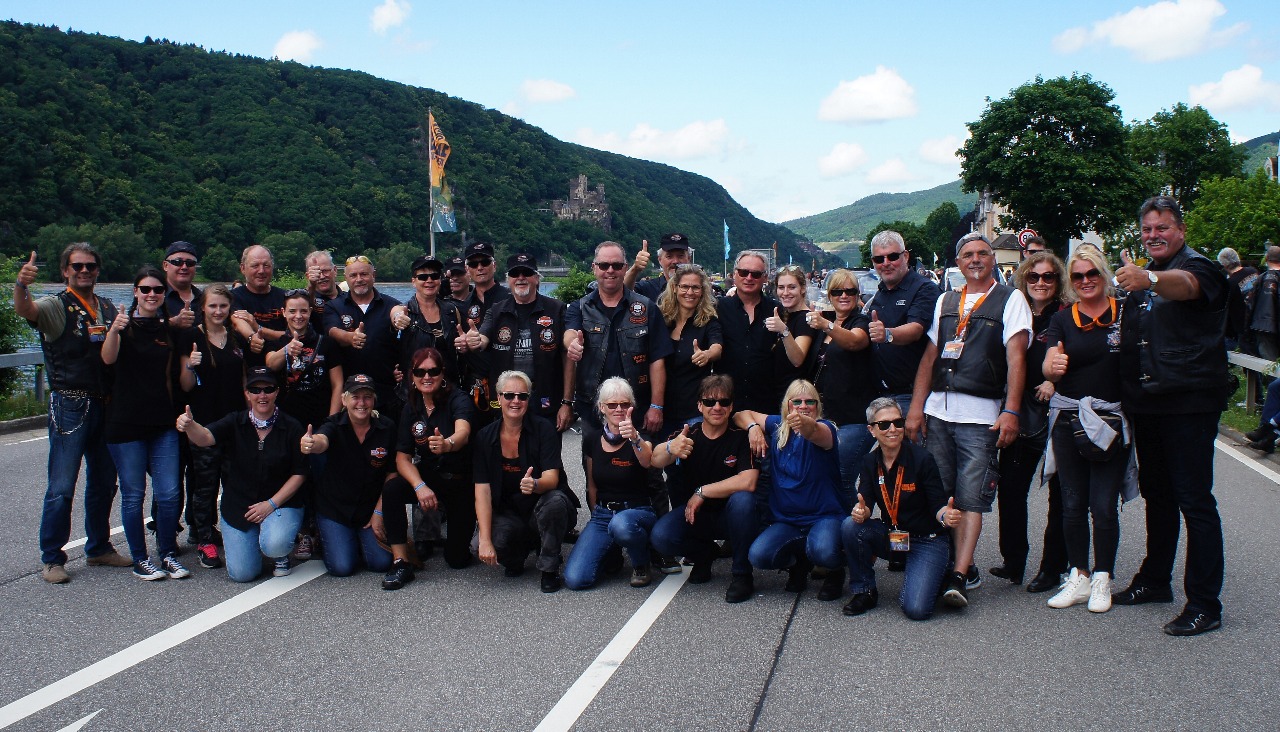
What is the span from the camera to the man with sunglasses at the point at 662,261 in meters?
7.56

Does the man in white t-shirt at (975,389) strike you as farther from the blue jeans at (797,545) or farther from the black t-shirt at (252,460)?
the black t-shirt at (252,460)

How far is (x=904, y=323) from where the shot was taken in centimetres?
599

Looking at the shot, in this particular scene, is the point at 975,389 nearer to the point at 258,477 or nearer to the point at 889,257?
the point at 889,257

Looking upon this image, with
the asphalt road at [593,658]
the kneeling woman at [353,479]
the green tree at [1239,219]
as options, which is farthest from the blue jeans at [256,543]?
the green tree at [1239,219]

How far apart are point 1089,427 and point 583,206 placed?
105972 mm

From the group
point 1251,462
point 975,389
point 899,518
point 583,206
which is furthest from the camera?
point 583,206

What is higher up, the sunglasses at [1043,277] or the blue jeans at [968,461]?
the sunglasses at [1043,277]

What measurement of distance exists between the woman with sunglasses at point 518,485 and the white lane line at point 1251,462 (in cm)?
631

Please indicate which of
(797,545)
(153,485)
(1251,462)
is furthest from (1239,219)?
(153,485)

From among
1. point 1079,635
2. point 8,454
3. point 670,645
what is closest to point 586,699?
point 670,645

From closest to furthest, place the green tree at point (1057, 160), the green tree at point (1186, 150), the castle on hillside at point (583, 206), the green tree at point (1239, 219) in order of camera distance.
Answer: the green tree at point (1239, 219) < the green tree at point (1057, 160) < the green tree at point (1186, 150) < the castle on hillside at point (583, 206)

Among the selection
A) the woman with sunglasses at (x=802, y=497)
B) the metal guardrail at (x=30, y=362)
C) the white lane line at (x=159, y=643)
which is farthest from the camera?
the metal guardrail at (x=30, y=362)

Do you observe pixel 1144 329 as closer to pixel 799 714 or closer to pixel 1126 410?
pixel 1126 410

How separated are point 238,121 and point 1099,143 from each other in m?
56.3
